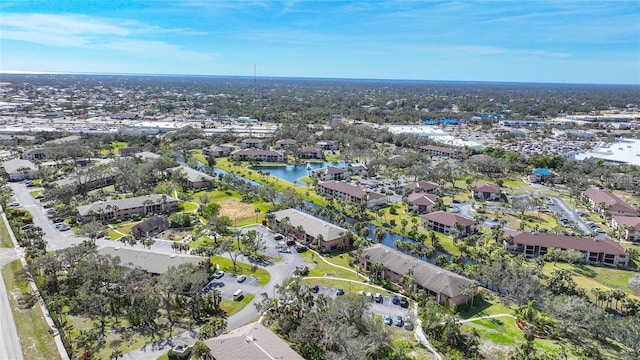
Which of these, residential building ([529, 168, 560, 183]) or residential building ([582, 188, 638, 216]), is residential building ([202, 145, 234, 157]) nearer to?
residential building ([529, 168, 560, 183])

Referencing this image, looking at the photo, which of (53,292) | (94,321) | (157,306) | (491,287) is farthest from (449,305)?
(53,292)

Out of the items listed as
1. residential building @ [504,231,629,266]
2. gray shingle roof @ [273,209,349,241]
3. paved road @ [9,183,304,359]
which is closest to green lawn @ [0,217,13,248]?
paved road @ [9,183,304,359]

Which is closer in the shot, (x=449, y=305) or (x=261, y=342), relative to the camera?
(x=261, y=342)

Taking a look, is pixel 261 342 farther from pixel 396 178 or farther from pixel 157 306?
pixel 396 178

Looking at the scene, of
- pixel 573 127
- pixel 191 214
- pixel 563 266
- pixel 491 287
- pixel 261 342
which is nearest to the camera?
pixel 261 342

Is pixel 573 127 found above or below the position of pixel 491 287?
above

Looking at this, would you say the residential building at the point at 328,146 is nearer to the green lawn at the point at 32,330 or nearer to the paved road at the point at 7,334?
the green lawn at the point at 32,330

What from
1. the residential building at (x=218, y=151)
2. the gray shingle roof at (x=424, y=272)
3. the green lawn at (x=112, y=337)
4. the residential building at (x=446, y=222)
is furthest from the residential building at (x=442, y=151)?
the green lawn at (x=112, y=337)

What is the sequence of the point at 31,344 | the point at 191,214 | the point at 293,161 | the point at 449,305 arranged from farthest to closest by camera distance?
the point at 293,161, the point at 191,214, the point at 449,305, the point at 31,344
